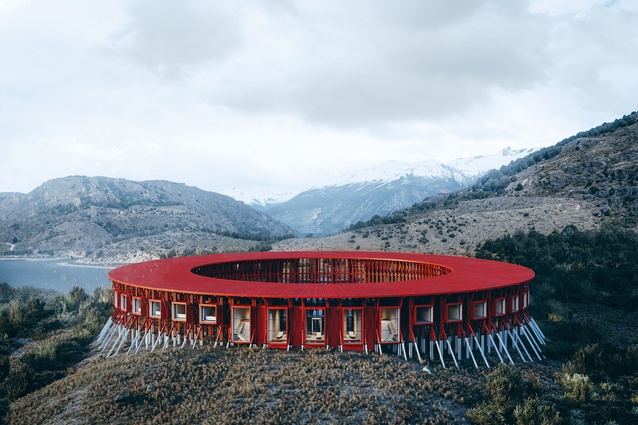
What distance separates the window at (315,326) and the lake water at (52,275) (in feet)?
183

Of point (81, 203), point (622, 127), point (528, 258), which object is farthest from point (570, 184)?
point (81, 203)

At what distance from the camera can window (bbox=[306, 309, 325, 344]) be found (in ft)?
75.0

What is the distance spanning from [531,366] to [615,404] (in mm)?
4515

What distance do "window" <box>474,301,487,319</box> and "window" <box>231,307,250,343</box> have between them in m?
11.7

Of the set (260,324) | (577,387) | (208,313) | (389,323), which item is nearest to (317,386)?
(260,324)

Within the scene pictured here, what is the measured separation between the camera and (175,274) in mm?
29906

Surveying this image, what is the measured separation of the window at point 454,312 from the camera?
75.5ft

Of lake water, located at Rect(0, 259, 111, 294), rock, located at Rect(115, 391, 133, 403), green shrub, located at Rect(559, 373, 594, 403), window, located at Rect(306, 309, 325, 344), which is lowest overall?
lake water, located at Rect(0, 259, 111, 294)

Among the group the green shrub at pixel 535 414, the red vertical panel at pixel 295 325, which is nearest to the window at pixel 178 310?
the red vertical panel at pixel 295 325

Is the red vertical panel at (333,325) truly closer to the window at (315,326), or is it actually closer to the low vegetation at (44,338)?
the window at (315,326)

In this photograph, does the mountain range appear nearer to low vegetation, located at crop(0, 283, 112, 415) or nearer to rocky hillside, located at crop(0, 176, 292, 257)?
rocky hillside, located at crop(0, 176, 292, 257)

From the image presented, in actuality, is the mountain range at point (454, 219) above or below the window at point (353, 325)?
above

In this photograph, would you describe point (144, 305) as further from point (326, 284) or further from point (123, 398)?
point (326, 284)

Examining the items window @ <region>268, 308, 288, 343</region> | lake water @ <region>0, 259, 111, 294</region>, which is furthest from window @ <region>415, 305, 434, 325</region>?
lake water @ <region>0, 259, 111, 294</region>
